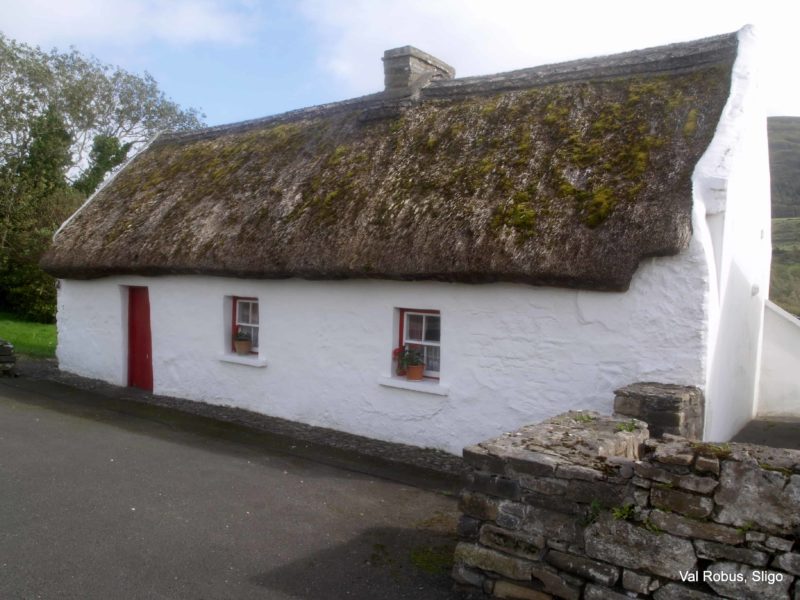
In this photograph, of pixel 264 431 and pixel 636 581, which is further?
pixel 264 431

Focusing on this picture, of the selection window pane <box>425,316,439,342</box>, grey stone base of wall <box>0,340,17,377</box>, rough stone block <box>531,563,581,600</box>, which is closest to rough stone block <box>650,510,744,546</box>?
rough stone block <box>531,563,581,600</box>

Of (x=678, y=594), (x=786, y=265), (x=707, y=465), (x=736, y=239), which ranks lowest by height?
(x=678, y=594)

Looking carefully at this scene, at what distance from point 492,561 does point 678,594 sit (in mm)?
1154

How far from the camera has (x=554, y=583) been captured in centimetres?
428

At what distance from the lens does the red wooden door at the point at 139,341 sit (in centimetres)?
1223

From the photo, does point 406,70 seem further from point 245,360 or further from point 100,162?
point 100,162

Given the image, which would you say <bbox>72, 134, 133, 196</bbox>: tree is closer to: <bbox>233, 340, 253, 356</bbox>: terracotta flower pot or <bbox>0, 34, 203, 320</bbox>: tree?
<bbox>0, 34, 203, 320</bbox>: tree

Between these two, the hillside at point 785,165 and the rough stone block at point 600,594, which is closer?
the rough stone block at point 600,594

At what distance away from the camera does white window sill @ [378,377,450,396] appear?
8.43 m

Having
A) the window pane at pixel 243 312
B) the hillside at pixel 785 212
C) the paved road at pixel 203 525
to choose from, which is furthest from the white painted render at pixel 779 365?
the hillside at pixel 785 212

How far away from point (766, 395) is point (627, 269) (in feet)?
22.7

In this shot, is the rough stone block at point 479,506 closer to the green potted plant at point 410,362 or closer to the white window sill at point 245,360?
the green potted plant at point 410,362

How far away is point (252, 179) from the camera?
1144cm

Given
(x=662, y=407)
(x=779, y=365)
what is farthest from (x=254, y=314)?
(x=779, y=365)
